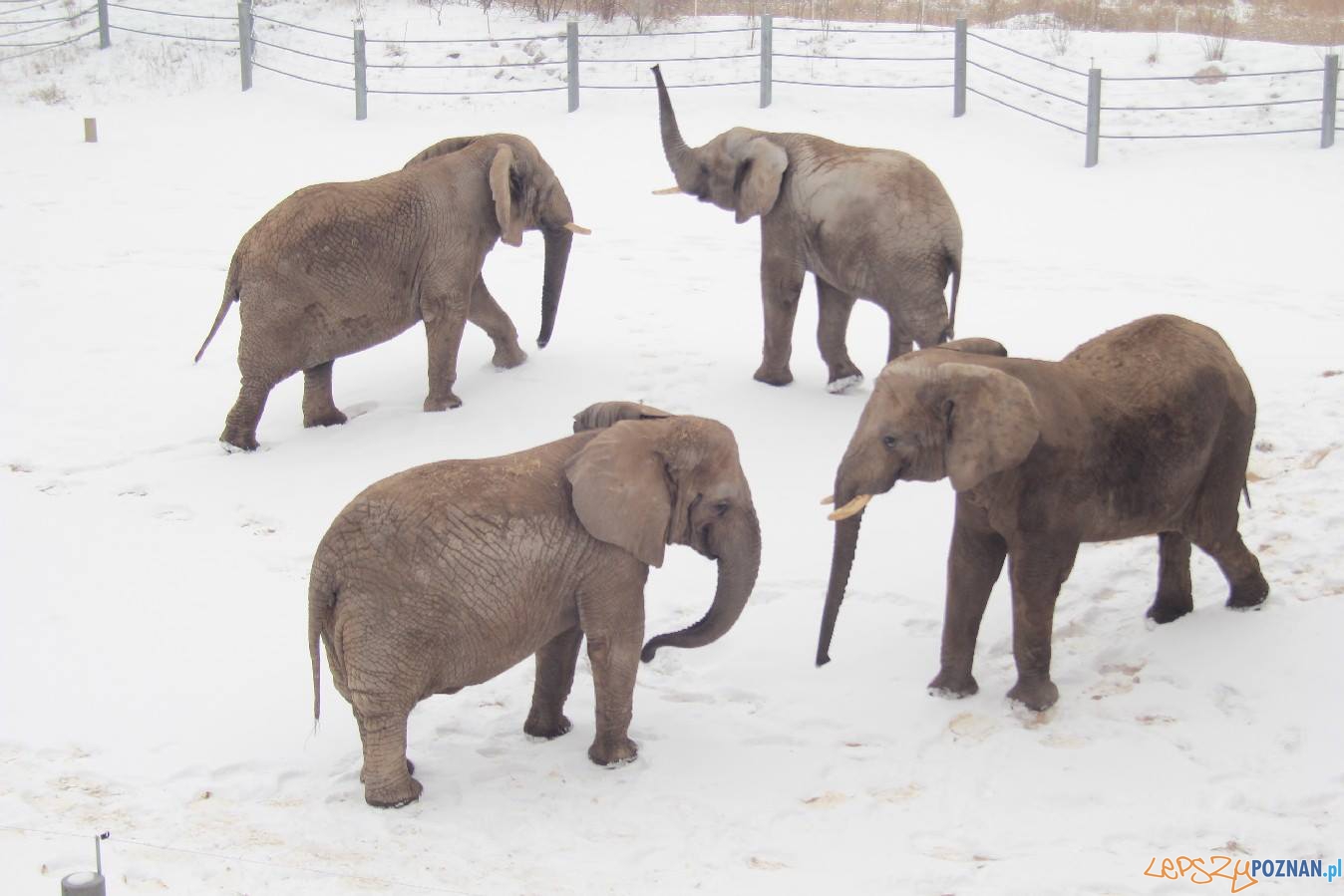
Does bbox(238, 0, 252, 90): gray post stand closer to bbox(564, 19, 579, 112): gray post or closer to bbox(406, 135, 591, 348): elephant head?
bbox(564, 19, 579, 112): gray post

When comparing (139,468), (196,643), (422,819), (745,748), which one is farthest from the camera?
(139,468)

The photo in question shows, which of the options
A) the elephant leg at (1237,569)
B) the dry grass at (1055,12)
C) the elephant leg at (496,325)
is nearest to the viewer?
the elephant leg at (1237,569)

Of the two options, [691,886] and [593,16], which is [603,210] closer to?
[593,16]

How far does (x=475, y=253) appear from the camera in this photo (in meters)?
9.98

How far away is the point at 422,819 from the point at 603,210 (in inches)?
430

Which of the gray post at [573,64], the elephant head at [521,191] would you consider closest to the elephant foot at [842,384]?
the elephant head at [521,191]

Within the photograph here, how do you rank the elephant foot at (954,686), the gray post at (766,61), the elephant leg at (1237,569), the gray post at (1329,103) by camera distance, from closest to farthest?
1. the elephant foot at (954,686)
2. the elephant leg at (1237,569)
3. the gray post at (1329,103)
4. the gray post at (766,61)

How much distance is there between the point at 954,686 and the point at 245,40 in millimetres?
18044

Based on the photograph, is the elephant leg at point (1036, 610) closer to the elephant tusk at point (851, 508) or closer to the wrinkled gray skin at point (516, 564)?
the elephant tusk at point (851, 508)

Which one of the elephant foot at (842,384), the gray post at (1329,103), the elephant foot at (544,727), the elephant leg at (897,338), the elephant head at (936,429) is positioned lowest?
the elephant foot at (544,727)

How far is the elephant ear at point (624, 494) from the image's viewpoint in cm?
573

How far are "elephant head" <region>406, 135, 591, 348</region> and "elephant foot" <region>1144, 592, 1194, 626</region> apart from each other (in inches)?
175

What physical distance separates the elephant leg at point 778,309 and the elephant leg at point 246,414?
122 inches

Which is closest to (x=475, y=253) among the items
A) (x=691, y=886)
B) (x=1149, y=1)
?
(x=691, y=886)
